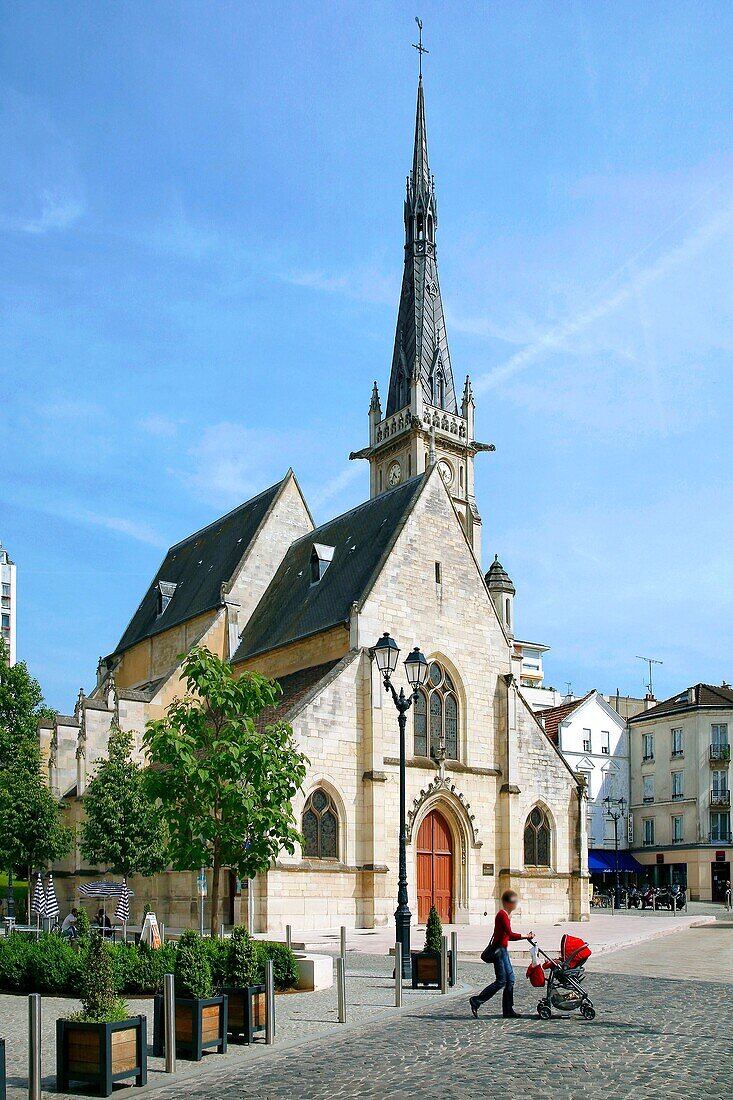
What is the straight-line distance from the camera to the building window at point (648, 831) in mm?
66812

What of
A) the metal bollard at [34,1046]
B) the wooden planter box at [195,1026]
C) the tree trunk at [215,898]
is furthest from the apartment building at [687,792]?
the metal bollard at [34,1046]

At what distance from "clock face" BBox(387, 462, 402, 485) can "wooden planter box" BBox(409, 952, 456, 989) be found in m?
64.8

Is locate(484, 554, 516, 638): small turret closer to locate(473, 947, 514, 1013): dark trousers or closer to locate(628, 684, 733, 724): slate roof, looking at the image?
locate(628, 684, 733, 724): slate roof

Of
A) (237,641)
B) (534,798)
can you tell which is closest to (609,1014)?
(534,798)

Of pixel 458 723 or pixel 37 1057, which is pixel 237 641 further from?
pixel 37 1057

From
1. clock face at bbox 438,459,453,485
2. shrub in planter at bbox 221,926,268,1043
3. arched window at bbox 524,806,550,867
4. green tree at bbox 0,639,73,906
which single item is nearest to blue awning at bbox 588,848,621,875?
clock face at bbox 438,459,453,485

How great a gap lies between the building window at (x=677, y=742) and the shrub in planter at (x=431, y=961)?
5108 cm

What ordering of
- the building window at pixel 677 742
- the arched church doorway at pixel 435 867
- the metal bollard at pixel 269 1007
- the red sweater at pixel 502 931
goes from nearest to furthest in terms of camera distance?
1. the metal bollard at pixel 269 1007
2. the red sweater at pixel 502 931
3. the arched church doorway at pixel 435 867
4. the building window at pixel 677 742

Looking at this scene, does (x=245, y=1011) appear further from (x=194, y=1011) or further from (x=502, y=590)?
(x=502, y=590)

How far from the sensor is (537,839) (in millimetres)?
36938

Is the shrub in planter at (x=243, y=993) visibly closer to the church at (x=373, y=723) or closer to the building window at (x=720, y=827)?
the church at (x=373, y=723)

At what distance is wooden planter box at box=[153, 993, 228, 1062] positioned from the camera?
11.9 meters

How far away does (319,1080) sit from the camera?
10641 mm

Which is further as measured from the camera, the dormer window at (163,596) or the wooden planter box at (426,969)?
the dormer window at (163,596)
